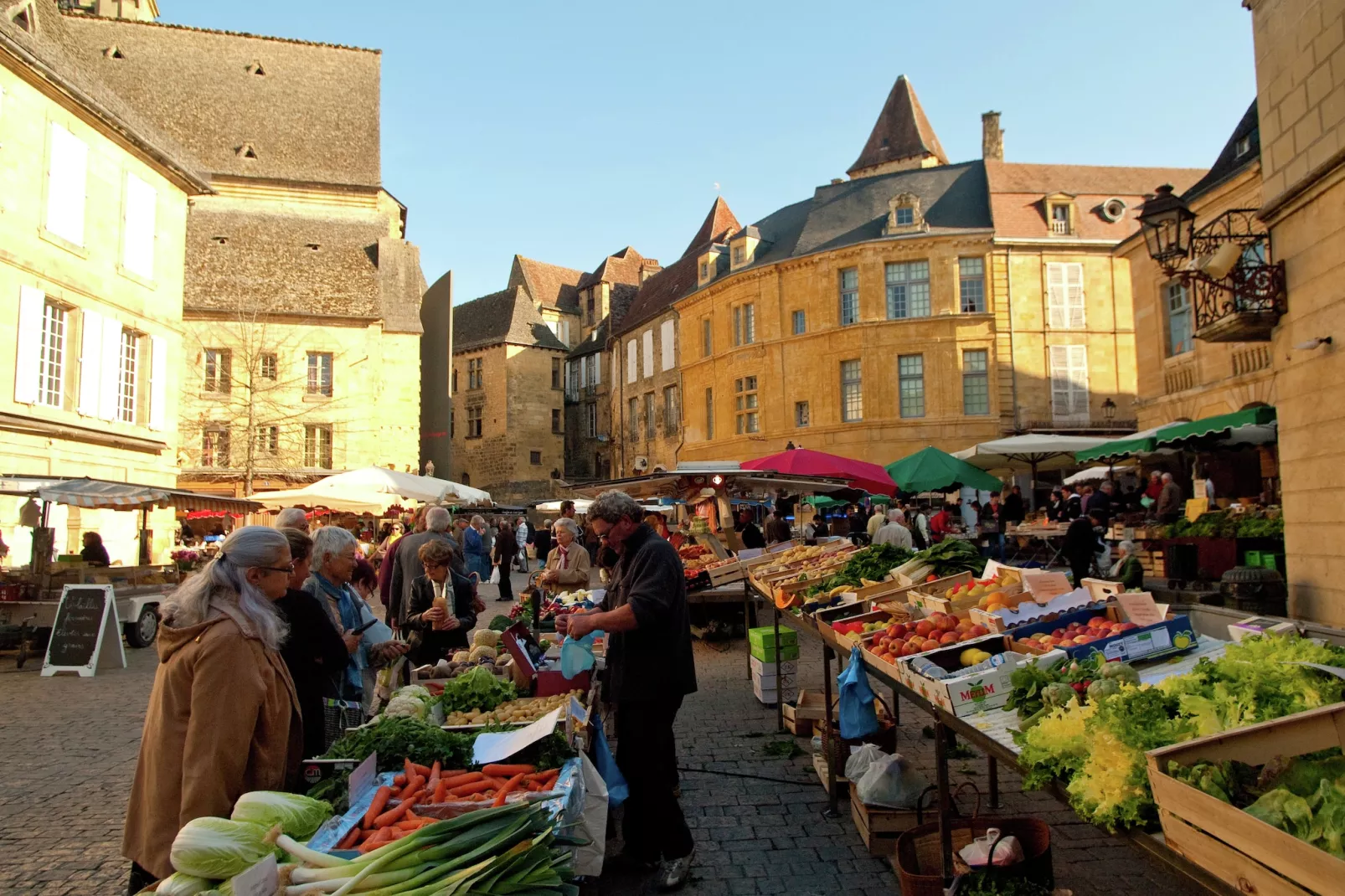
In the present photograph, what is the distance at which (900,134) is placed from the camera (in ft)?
132

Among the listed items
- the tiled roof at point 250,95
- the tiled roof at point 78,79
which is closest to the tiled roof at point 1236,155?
the tiled roof at point 78,79

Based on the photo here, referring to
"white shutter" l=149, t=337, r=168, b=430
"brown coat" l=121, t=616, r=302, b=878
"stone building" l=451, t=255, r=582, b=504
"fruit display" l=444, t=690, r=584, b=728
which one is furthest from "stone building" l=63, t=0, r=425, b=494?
"brown coat" l=121, t=616, r=302, b=878

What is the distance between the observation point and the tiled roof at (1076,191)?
97.8 feet

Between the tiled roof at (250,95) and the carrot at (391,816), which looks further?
the tiled roof at (250,95)

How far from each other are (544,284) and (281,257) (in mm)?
22684

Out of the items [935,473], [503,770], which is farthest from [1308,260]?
[503,770]

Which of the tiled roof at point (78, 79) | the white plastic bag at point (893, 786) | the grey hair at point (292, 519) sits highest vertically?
the tiled roof at point (78, 79)

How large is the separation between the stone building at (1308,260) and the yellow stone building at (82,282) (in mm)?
18534

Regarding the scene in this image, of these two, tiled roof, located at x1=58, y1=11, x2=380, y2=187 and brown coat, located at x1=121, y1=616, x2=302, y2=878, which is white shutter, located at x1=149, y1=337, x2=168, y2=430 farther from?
brown coat, located at x1=121, y1=616, x2=302, y2=878

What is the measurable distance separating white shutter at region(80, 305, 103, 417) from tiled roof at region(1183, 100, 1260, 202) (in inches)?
887

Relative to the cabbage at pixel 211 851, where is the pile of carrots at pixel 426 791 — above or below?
below

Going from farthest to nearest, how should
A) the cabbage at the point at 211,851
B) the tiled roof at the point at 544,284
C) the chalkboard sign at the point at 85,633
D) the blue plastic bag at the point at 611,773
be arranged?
1. the tiled roof at the point at 544,284
2. the chalkboard sign at the point at 85,633
3. the blue plastic bag at the point at 611,773
4. the cabbage at the point at 211,851

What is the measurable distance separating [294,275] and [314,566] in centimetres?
3191

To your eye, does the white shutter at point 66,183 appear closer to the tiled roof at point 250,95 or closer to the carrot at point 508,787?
the carrot at point 508,787
